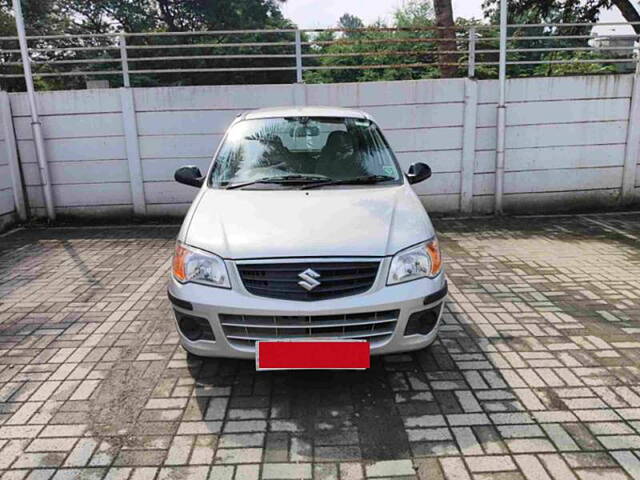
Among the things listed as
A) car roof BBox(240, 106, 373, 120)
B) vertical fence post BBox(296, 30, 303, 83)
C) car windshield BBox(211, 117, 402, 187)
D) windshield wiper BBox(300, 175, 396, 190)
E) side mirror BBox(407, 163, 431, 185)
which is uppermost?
vertical fence post BBox(296, 30, 303, 83)

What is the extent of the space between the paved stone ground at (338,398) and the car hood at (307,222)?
91 cm

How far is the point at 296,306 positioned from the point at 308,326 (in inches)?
5.4

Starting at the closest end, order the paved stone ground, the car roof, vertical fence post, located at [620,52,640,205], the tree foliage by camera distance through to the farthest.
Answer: the paved stone ground < the car roof < vertical fence post, located at [620,52,640,205] < the tree foliage

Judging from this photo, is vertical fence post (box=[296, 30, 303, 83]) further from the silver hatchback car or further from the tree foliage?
the tree foliage

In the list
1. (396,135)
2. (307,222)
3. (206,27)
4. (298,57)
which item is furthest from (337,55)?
(206,27)

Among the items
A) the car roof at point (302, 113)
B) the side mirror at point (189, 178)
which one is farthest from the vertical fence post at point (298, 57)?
the side mirror at point (189, 178)

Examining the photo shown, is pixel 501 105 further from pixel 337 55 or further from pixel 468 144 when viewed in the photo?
pixel 337 55

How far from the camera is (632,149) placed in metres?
8.21

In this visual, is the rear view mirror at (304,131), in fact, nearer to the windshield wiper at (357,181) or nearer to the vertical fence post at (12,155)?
the windshield wiper at (357,181)

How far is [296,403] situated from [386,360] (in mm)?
786

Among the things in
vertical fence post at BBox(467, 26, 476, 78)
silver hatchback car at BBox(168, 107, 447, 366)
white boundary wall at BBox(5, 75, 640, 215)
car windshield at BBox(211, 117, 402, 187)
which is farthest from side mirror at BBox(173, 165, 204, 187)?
vertical fence post at BBox(467, 26, 476, 78)

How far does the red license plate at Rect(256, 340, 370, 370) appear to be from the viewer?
9.55 ft

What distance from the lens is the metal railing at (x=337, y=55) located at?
311 inches

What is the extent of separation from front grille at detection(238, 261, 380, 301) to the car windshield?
3.61ft
